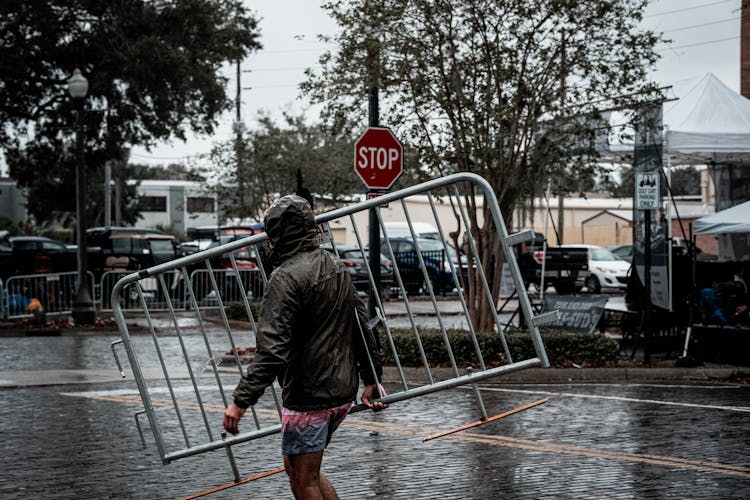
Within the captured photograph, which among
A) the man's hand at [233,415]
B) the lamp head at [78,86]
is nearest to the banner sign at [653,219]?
the man's hand at [233,415]

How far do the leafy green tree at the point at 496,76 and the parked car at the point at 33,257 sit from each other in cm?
1648

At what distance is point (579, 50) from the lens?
50.5 feet

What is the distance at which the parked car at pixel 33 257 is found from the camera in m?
29.4

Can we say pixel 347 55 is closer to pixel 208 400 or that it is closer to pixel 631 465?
pixel 208 400

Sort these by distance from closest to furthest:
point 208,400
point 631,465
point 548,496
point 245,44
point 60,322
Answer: point 548,496, point 631,465, point 208,400, point 60,322, point 245,44

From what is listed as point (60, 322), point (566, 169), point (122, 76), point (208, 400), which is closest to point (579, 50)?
point (566, 169)

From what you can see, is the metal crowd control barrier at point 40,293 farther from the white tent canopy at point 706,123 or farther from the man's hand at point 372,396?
the man's hand at point 372,396

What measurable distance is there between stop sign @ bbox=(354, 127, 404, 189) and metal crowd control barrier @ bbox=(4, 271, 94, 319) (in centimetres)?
1123

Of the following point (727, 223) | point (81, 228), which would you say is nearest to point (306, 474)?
point (727, 223)

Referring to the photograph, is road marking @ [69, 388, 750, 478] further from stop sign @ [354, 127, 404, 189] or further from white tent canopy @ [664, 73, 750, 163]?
white tent canopy @ [664, 73, 750, 163]

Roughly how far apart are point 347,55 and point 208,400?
19.8 ft

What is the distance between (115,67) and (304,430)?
27.4m

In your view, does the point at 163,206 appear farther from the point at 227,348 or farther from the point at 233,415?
the point at 233,415

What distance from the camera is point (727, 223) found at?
1508cm
